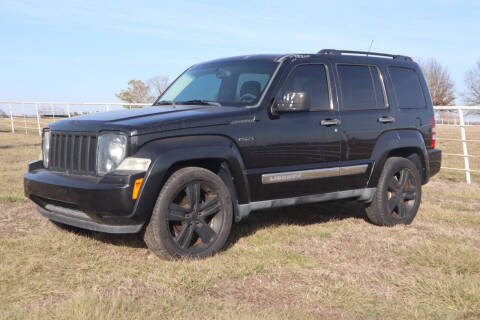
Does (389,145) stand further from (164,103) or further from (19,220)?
(19,220)

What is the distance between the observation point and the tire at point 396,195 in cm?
629

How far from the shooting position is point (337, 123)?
5699 millimetres

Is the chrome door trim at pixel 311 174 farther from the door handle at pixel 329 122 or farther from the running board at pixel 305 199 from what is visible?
the door handle at pixel 329 122

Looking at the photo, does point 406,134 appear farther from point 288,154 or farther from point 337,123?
point 288,154

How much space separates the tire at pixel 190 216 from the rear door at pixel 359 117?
1.63 meters

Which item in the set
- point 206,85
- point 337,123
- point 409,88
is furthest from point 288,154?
point 409,88

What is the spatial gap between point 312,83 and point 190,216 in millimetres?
2070

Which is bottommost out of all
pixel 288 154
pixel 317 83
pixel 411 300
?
pixel 411 300

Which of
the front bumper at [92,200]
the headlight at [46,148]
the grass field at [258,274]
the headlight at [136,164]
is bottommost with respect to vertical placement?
the grass field at [258,274]

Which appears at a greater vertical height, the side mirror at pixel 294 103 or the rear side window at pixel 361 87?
the rear side window at pixel 361 87

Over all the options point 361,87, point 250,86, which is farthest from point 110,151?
point 361,87

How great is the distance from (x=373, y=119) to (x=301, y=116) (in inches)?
44.2

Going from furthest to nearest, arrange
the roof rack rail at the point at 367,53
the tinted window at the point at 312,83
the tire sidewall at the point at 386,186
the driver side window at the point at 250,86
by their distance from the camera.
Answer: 1. the tire sidewall at the point at 386,186
2. the roof rack rail at the point at 367,53
3. the tinted window at the point at 312,83
4. the driver side window at the point at 250,86

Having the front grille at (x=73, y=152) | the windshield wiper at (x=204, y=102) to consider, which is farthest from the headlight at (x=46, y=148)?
the windshield wiper at (x=204, y=102)
